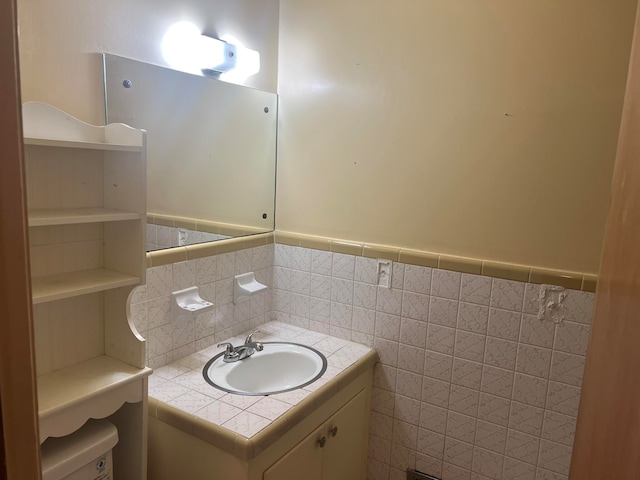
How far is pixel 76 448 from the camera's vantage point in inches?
47.9

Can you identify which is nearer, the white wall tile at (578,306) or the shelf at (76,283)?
the shelf at (76,283)

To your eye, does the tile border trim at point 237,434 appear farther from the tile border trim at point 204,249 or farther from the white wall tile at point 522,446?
the white wall tile at point 522,446

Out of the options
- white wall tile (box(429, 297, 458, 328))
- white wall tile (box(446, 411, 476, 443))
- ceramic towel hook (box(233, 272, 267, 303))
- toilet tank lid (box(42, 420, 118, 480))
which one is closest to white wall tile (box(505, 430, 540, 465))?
white wall tile (box(446, 411, 476, 443))

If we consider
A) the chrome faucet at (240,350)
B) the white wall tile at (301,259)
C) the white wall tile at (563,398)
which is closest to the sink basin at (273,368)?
the chrome faucet at (240,350)

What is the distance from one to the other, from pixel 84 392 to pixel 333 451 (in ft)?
3.12

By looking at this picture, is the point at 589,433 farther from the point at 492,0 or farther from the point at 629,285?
the point at 492,0

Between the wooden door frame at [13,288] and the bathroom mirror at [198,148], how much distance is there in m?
1.18

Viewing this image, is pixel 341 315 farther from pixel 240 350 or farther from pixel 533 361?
pixel 533 361

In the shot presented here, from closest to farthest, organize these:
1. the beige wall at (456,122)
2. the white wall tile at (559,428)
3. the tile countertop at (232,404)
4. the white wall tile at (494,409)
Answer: the tile countertop at (232,404)
the beige wall at (456,122)
the white wall tile at (559,428)
the white wall tile at (494,409)

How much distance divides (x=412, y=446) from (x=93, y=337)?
1.32 metres

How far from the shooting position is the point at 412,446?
1.91m

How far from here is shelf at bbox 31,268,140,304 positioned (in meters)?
1.12

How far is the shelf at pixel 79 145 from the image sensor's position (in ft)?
3.53

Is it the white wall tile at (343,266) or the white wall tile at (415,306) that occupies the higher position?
the white wall tile at (343,266)
